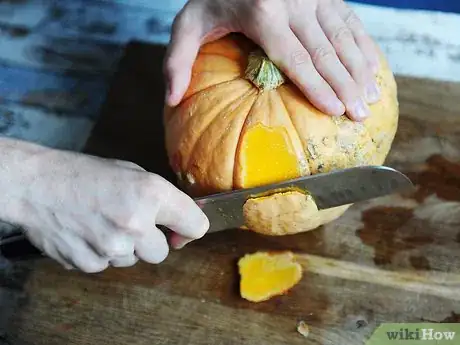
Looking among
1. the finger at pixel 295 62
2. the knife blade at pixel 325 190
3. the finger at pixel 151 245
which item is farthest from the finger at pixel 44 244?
the finger at pixel 295 62

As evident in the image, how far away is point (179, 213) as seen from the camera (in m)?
0.96

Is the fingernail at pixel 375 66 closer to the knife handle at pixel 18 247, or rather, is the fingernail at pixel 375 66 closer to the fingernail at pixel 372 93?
the fingernail at pixel 372 93

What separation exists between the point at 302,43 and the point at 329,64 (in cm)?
6

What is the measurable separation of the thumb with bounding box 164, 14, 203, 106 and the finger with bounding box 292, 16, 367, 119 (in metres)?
0.18

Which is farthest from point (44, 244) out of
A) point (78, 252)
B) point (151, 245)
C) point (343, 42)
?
point (343, 42)

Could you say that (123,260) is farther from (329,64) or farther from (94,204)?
(329,64)

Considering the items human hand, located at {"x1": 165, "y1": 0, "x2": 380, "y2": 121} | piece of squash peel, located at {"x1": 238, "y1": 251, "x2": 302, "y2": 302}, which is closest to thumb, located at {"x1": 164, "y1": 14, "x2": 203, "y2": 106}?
human hand, located at {"x1": 165, "y1": 0, "x2": 380, "y2": 121}

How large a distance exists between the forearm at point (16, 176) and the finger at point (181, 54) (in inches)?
10.9

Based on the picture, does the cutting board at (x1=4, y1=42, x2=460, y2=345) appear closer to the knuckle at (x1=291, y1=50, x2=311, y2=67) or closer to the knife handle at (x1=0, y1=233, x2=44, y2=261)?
the knife handle at (x1=0, y1=233, x2=44, y2=261)

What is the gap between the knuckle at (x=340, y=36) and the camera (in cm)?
114

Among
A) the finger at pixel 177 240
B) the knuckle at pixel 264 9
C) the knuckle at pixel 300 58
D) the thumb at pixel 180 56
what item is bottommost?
the finger at pixel 177 240

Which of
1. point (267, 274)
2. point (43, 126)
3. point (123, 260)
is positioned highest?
point (123, 260)

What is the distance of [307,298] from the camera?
3.80 feet

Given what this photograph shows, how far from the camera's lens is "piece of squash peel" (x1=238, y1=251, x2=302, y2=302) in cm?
116
